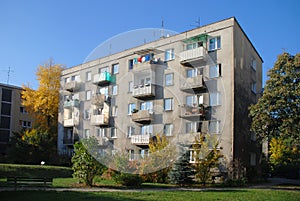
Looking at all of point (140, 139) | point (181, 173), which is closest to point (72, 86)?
point (140, 139)

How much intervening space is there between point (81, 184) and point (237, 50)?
16518mm

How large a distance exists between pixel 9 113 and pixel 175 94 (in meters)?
54.6

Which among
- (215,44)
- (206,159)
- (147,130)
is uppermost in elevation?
(215,44)

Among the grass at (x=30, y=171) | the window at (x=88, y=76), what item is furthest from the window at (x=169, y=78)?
the grass at (x=30, y=171)

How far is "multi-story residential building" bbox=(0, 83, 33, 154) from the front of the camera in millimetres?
56281

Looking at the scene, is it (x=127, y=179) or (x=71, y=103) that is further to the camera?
(x=127, y=179)

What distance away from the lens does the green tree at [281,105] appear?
76.8ft

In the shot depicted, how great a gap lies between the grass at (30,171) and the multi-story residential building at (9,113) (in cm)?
2802

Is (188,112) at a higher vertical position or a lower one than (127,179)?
higher

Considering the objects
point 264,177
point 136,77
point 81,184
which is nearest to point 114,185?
point 81,184

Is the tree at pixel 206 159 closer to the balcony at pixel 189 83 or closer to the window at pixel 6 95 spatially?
the balcony at pixel 189 83

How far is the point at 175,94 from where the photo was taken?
348 inches

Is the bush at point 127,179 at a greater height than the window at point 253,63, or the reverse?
the window at point 253,63

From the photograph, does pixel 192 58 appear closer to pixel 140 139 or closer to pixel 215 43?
pixel 140 139
